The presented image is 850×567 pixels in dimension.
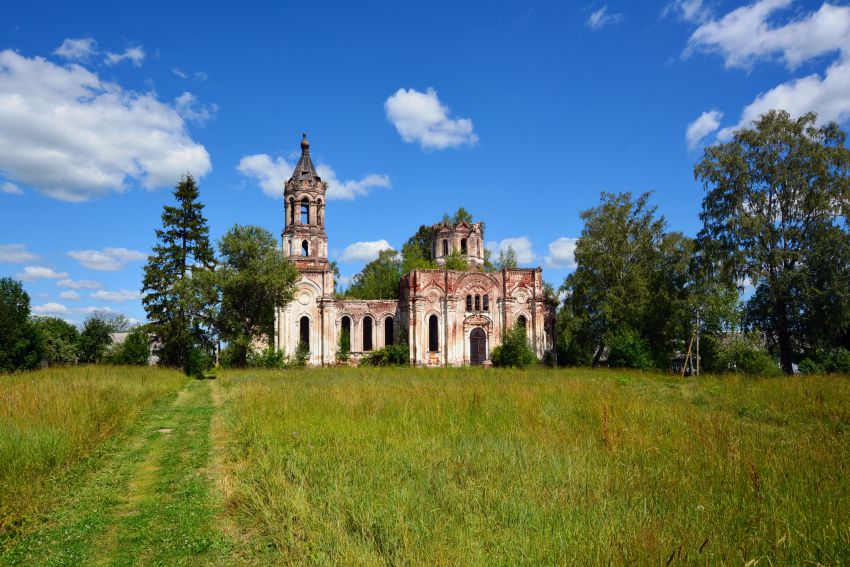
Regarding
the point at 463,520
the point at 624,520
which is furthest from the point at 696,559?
the point at 463,520

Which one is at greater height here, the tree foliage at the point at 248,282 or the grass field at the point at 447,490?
the tree foliage at the point at 248,282

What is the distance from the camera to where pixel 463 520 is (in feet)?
14.1

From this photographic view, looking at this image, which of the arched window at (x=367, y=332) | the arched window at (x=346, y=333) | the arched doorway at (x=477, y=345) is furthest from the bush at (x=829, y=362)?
the arched window at (x=346, y=333)

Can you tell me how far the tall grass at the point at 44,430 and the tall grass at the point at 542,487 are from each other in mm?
2255

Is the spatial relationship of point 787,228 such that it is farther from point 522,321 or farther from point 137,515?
point 137,515

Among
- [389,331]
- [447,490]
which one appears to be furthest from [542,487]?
[389,331]

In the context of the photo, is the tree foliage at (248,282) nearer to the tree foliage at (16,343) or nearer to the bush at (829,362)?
the tree foliage at (16,343)

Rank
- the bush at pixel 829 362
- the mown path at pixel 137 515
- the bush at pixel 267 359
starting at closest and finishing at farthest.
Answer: the mown path at pixel 137 515
the bush at pixel 829 362
the bush at pixel 267 359

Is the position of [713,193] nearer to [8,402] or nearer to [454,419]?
[454,419]

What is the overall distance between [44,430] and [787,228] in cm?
3264

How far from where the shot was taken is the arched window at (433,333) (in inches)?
1501

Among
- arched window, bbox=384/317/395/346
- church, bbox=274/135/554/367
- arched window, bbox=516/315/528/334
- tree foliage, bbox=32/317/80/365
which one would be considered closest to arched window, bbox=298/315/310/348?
church, bbox=274/135/554/367

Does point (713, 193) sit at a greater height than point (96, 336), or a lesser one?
greater

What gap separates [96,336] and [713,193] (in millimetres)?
55629
